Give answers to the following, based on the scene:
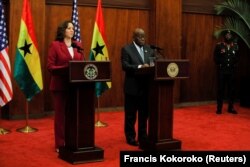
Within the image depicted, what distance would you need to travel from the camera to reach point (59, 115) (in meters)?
5.47

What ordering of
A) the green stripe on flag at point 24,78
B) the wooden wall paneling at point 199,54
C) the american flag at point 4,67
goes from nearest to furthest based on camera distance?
the american flag at point 4,67 < the green stripe on flag at point 24,78 < the wooden wall paneling at point 199,54

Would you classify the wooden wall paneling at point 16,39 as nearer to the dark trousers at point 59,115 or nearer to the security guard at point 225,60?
the dark trousers at point 59,115

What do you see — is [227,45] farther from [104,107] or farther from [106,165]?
[106,165]

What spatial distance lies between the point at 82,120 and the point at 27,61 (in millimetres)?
2286

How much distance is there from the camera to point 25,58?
22.9ft

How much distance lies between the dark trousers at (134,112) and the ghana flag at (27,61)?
1796mm

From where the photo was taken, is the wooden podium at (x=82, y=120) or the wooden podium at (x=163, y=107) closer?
the wooden podium at (x=82, y=120)

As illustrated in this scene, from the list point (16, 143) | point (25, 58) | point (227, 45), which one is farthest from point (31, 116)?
point (227, 45)

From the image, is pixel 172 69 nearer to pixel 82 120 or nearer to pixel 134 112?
pixel 134 112

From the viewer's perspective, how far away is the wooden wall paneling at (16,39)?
7.66 metres

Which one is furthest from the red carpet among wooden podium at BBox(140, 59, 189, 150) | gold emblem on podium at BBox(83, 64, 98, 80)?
gold emblem on podium at BBox(83, 64, 98, 80)

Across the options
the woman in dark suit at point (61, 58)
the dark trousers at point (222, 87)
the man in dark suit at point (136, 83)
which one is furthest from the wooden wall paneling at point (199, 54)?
the woman in dark suit at point (61, 58)

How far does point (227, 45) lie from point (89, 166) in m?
4.97

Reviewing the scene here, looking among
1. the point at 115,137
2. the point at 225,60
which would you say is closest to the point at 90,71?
the point at 115,137
